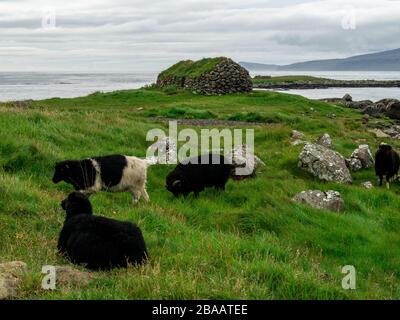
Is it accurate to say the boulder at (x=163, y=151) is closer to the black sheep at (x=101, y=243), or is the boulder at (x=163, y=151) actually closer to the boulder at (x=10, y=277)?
the black sheep at (x=101, y=243)

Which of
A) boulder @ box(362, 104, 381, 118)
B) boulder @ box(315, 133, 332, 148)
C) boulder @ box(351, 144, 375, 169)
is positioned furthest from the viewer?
A: boulder @ box(362, 104, 381, 118)

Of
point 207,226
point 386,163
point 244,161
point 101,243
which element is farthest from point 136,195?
point 386,163

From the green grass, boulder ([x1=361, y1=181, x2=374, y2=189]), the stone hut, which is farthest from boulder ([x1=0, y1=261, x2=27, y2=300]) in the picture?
the green grass

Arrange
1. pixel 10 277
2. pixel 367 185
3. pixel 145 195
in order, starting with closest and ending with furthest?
pixel 10 277
pixel 145 195
pixel 367 185

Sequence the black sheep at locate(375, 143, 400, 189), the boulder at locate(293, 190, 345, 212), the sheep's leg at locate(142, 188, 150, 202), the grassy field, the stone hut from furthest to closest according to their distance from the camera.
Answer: the stone hut
the black sheep at locate(375, 143, 400, 189)
the boulder at locate(293, 190, 345, 212)
the sheep's leg at locate(142, 188, 150, 202)
the grassy field

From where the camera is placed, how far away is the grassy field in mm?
7168

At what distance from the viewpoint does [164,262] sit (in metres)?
8.28

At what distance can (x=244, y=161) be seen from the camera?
17.2m

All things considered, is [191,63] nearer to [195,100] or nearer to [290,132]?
[195,100]

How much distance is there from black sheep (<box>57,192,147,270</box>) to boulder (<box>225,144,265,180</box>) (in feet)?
27.8

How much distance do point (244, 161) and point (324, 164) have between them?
2941mm

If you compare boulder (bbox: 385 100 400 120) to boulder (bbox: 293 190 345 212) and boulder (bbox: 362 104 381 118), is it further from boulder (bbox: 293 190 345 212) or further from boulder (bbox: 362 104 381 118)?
boulder (bbox: 293 190 345 212)

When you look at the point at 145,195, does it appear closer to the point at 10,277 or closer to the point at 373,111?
the point at 10,277
